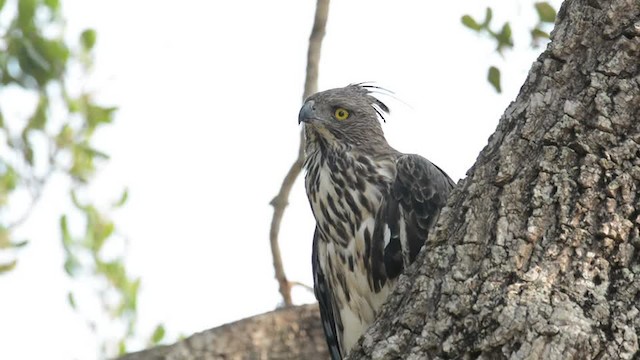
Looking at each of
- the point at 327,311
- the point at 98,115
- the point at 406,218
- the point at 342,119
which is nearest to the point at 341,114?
the point at 342,119

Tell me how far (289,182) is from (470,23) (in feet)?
3.92

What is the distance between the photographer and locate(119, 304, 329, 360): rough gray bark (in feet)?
16.3

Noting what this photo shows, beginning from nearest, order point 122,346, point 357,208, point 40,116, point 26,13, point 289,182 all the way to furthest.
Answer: point 357,208 < point 289,182 < point 26,13 < point 40,116 < point 122,346

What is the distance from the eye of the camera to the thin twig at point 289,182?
18.7ft

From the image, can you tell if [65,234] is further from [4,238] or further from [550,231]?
[550,231]

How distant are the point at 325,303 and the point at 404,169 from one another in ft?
2.45

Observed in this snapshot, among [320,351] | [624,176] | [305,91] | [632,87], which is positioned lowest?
[320,351]

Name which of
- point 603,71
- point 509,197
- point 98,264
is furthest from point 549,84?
point 98,264

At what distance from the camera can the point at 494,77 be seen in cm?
556

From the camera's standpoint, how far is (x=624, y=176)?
116 inches

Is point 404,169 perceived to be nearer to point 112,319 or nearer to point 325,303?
point 325,303

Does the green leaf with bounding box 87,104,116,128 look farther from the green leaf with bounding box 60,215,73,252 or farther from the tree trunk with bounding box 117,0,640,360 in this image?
the tree trunk with bounding box 117,0,640,360

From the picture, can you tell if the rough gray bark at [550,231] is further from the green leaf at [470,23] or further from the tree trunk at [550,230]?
the green leaf at [470,23]

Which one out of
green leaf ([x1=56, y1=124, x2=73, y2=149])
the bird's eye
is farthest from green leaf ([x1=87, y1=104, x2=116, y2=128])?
the bird's eye
